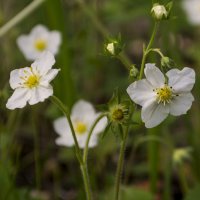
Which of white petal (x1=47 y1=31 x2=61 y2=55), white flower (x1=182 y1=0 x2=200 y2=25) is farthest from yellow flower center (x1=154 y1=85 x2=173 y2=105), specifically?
white flower (x1=182 y1=0 x2=200 y2=25)

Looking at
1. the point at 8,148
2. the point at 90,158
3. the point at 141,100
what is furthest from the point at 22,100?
the point at 90,158

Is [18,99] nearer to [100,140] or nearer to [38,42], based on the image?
[100,140]

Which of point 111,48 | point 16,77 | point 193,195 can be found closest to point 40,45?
point 16,77

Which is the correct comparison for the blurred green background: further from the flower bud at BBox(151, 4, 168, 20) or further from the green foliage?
the flower bud at BBox(151, 4, 168, 20)

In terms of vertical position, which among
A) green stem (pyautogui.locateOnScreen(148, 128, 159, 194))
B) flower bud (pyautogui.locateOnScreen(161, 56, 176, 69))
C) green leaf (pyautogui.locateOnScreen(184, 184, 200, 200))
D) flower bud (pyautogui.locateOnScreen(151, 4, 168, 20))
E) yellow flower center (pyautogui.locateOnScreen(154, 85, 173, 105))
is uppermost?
flower bud (pyautogui.locateOnScreen(151, 4, 168, 20))

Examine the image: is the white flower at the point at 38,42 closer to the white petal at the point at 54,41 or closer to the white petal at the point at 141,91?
the white petal at the point at 54,41

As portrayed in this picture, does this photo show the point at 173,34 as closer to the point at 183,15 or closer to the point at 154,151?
the point at 154,151
